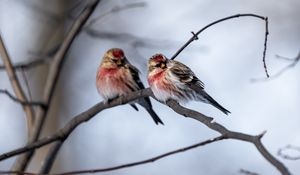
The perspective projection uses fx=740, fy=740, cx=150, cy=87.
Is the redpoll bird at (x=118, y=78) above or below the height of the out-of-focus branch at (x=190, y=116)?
above

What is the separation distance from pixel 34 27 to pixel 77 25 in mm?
5951

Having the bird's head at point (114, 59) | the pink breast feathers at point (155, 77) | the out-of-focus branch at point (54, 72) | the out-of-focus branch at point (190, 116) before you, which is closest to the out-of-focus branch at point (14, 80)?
the out-of-focus branch at point (54, 72)

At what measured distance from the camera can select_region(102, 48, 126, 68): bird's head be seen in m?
5.16

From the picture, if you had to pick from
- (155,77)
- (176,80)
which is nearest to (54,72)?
(155,77)

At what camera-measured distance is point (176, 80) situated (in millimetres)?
4184

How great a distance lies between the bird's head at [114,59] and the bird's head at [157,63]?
3.13 ft

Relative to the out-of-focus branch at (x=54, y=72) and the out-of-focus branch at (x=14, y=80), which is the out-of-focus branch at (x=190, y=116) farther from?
the out-of-focus branch at (x=14, y=80)

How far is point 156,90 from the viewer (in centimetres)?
370

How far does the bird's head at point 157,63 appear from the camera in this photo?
4.15 meters

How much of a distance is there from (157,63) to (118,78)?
3.14 feet

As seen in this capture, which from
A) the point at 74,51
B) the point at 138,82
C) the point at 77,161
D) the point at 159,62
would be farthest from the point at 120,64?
the point at 74,51

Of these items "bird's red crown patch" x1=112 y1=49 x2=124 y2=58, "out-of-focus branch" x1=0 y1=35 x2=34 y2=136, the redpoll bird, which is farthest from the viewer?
"bird's red crown patch" x1=112 y1=49 x2=124 y2=58

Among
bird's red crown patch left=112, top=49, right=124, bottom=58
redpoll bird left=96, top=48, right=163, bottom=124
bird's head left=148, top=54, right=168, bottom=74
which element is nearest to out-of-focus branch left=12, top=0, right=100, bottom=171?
bird's head left=148, top=54, right=168, bottom=74

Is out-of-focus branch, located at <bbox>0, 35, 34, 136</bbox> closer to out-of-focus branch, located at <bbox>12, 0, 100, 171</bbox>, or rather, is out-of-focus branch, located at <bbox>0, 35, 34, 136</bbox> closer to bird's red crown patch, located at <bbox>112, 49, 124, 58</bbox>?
out-of-focus branch, located at <bbox>12, 0, 100, 171</bbox>
